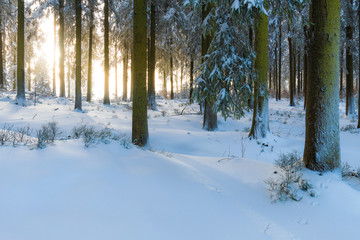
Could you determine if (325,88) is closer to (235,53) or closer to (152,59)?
(235,53)

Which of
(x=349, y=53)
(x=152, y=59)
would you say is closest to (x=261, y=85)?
(x=152, y=59)

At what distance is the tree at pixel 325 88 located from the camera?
3799 millimetres

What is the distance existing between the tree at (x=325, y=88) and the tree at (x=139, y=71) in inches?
153

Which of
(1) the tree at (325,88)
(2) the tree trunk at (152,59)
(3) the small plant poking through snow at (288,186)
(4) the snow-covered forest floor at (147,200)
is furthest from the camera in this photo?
(2) the tree trunk at (152,59)

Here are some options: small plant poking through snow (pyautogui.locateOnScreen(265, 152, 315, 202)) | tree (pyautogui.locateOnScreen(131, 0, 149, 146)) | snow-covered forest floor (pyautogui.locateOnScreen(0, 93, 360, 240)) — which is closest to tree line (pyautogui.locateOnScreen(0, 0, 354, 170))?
tree (pyautogui.locateOnScreen(131, 0, 149, 146))

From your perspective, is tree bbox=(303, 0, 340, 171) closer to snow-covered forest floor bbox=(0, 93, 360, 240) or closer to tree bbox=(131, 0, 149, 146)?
snow-covered forest floor bbox=(0, 93, 360, 240)

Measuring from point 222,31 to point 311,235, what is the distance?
6399 mm

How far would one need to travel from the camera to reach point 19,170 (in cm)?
290

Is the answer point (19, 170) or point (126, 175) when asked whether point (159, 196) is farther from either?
point (19, 170)

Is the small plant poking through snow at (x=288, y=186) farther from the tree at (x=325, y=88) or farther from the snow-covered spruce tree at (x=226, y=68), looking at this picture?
the snow-covered spruce tree at (x=226, y=68)

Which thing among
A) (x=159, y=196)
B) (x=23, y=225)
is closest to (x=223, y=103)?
(x=159, y=196)

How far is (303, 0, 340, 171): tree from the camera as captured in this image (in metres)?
3.80

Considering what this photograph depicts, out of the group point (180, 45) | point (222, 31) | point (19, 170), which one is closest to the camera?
point (19, 170)

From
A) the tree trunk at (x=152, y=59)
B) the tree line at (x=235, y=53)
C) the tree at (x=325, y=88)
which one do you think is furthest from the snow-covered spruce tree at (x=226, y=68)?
the tree trunk at (x=152, y=59)
